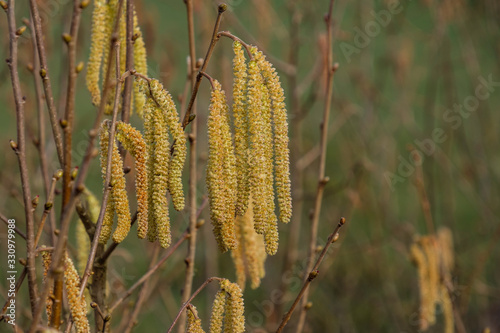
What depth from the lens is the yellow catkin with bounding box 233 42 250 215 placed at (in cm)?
127

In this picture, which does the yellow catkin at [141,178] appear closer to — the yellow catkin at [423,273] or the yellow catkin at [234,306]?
the yellow catkin at [234,306]

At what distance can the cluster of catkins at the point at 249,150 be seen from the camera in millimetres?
1265

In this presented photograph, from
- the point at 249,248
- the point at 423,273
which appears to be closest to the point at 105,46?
the point at 249,248

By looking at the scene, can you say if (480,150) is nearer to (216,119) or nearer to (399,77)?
(399,77)

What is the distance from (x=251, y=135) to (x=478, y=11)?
10.8ft

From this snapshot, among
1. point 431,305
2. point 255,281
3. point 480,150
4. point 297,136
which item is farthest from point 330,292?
point 255,281

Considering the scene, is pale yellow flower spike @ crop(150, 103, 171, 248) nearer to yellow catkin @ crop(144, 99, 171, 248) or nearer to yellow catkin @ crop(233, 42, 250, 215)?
yellow catkin @ crop(144, 99, 171, 248)

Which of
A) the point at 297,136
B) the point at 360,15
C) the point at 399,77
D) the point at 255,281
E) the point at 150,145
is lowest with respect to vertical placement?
the point at 255,281

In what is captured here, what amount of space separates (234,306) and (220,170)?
300 mm

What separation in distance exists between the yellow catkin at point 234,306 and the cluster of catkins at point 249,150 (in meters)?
0.11

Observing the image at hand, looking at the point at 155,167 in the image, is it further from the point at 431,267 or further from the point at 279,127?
the point at 431,267

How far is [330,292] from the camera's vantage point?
441 cm

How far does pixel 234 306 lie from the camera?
1.35m

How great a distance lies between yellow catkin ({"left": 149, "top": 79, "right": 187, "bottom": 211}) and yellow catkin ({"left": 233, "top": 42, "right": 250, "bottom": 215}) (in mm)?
116
